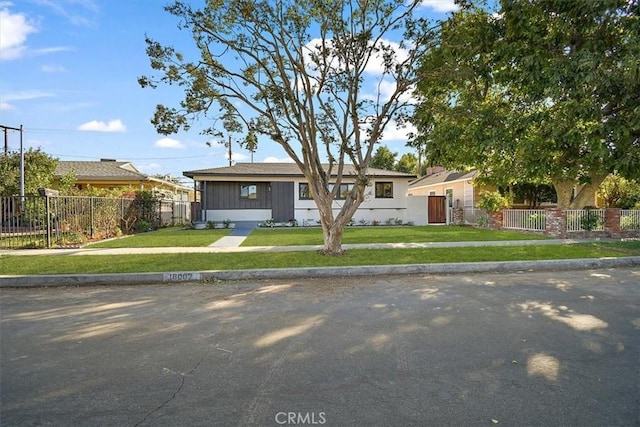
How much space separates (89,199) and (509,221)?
18441 millimetres

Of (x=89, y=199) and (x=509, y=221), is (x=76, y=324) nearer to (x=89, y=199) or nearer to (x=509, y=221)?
(x=89, y=199)

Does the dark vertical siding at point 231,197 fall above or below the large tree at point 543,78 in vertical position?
below

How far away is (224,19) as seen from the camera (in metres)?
9.74

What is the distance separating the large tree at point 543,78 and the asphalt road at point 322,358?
18.2 feet

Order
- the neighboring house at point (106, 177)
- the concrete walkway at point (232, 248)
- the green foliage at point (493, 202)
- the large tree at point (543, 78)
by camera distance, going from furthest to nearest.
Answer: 1. the neighboring house at point (106, 177)
2. the green foliage at point (493, 202)
3. the concrete walkway at point (232, 248)
4. the large tree at point (543, 78)

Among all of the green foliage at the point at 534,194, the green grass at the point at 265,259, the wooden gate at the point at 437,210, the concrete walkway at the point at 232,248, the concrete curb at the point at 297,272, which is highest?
the green foliage at the point at 534,194

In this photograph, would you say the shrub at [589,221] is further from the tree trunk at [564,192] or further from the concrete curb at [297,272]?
the concrete curb at [297,272]

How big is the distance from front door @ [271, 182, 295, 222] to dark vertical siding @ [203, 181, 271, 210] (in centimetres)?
34

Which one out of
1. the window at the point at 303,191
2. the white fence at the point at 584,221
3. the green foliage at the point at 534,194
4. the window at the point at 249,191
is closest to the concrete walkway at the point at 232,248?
the white fence at the point at 584,221

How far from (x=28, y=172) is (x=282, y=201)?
48.5 feet

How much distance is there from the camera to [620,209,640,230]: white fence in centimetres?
1611

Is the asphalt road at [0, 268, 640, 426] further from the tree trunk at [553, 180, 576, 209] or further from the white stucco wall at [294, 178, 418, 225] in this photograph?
the white stucco wall at [294, 178, 418, 225]

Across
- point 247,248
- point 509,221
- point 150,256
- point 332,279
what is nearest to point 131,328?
point 332,279

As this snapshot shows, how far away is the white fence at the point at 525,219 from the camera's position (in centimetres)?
1673
